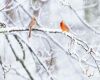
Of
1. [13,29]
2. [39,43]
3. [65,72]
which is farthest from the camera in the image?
[65,72]

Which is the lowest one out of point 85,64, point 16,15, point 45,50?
point 85,64

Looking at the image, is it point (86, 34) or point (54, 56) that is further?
point (86, 34)

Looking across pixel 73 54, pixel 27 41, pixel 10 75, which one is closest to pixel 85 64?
pixel 73 54

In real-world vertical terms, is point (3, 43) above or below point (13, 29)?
above

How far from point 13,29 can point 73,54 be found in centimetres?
48

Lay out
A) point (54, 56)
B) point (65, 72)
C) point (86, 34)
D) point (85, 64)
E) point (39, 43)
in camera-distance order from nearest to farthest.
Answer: point (85, 64), point (54, 56), point (39, 43), point (86, 34), point (65, 72)

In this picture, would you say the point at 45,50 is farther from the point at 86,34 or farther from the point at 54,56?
the point at 86,34

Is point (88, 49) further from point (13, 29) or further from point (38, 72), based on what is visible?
point (38, 72)

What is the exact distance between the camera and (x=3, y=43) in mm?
4562

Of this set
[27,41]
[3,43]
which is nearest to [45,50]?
[3,43]

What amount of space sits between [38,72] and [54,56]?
291 mm

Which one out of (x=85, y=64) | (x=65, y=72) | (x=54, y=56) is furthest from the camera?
(x=65, y=72)

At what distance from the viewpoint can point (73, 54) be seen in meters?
3.03

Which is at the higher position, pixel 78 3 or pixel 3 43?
pixel 78 3
